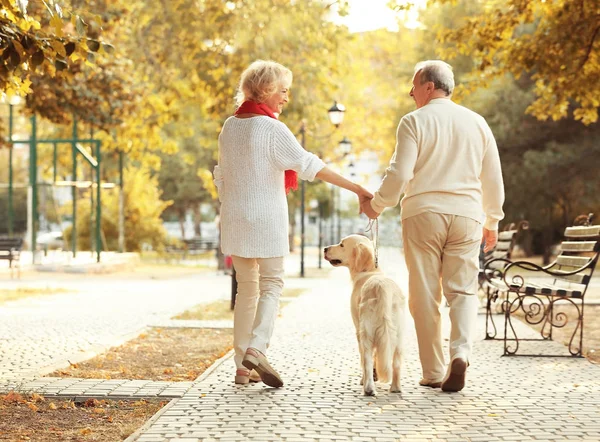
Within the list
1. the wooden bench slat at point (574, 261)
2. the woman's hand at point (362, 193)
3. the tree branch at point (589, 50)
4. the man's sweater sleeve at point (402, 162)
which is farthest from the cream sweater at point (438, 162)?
the tree branch at point (589, 50)

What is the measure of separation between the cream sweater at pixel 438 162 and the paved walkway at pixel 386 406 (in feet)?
4.18

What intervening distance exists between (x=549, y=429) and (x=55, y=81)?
14.4 m

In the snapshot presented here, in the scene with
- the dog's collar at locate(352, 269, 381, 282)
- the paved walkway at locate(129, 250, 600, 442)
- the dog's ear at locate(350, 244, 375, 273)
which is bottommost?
the paved walkway at locate(129, 250, 600, 442)

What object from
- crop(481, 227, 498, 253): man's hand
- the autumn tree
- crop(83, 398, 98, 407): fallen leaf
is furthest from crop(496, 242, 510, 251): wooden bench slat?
crop(83, 398, 98, 407): fallen leaf

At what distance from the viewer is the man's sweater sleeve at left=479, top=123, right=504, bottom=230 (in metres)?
6.44

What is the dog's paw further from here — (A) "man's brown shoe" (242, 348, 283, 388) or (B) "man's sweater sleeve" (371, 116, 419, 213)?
(B) "man's sweater sleeve" (371, 116, 419, 213)

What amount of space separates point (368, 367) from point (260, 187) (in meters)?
1.41

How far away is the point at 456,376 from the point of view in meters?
6.11

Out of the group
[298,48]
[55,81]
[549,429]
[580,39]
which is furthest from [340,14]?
[549,429]

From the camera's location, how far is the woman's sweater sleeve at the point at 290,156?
6293 mm

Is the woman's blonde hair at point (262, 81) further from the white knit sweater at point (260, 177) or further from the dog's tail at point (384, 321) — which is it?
the dog's tail at point (384, 321)

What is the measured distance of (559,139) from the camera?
3119 cm

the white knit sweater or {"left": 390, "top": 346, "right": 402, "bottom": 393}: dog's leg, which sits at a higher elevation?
the white knit sweater

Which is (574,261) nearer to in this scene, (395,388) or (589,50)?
(395,388)
